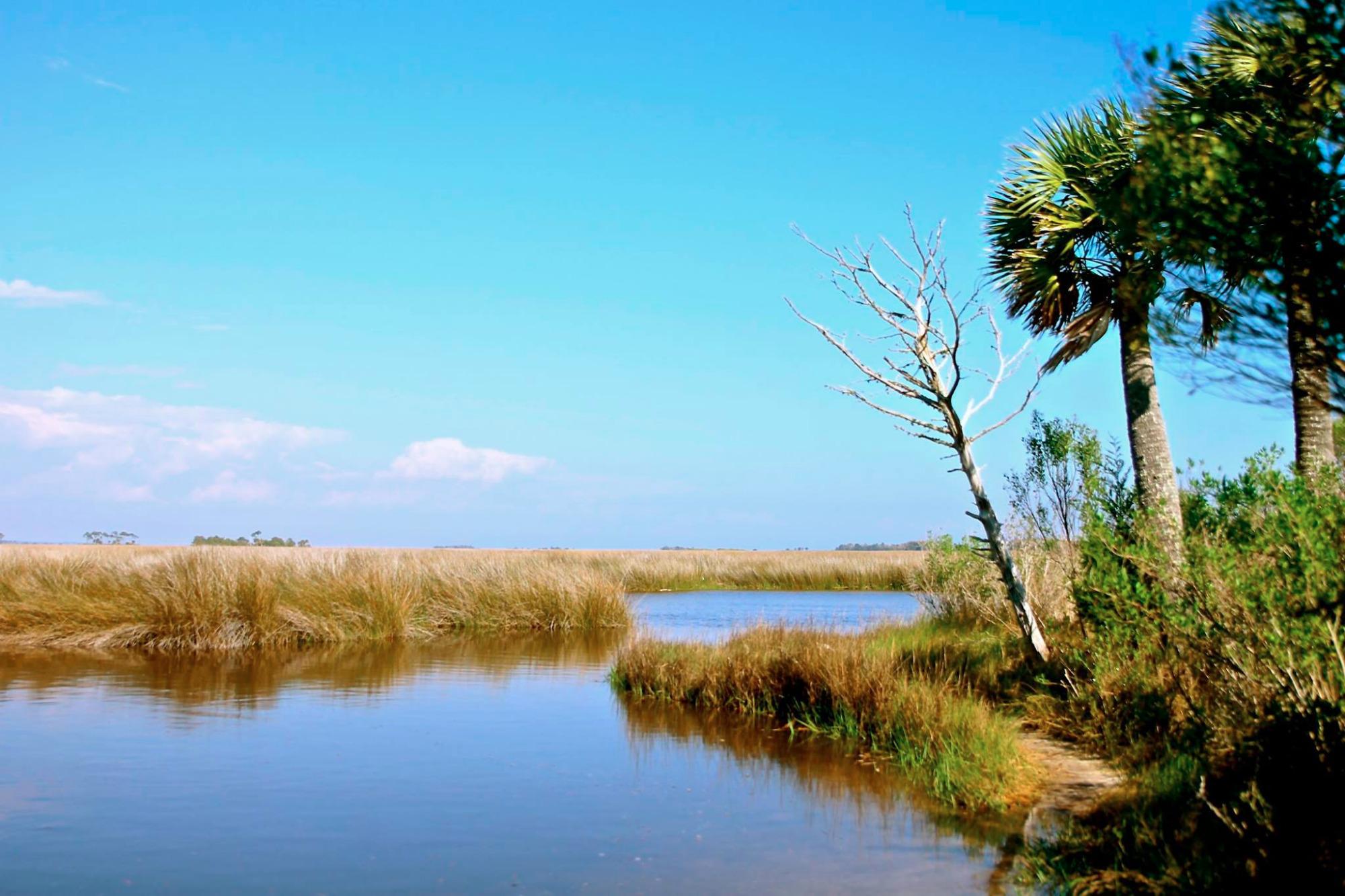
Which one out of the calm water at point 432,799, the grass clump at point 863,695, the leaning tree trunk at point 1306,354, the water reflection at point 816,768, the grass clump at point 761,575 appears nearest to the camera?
the leaning tree trunk at point 1306,354

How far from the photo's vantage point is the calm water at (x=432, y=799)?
243 inches

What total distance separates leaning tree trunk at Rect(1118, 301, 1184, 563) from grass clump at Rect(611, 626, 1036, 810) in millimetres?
2770

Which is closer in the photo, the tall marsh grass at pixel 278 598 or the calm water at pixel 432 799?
the calm water at pixel 432 799

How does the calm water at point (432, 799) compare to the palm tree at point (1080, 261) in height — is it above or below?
below

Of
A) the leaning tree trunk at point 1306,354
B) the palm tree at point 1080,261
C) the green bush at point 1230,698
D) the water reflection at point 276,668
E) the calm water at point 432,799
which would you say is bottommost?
the calm water at point 432,799

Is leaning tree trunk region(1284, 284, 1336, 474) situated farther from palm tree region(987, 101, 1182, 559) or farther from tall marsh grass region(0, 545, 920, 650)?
tall marsh grass region(0, 545, 920, 650)

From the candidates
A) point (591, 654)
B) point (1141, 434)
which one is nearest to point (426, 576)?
point (591, 654)

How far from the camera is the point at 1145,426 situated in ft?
34.9

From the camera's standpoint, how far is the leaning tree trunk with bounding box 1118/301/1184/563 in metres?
10.4

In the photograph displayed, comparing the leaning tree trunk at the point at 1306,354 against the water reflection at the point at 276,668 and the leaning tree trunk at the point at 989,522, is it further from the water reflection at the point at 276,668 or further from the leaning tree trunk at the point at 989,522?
the water reflection at the point at 276,668

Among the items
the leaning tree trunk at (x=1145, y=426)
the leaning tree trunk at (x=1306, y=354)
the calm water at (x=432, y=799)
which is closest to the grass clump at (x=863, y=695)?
the calm water at (x=432, y=799)

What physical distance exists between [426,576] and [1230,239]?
2059 centimetres

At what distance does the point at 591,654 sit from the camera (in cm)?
1794

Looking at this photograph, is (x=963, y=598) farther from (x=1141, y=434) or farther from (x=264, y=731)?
(x=264, y=731)
